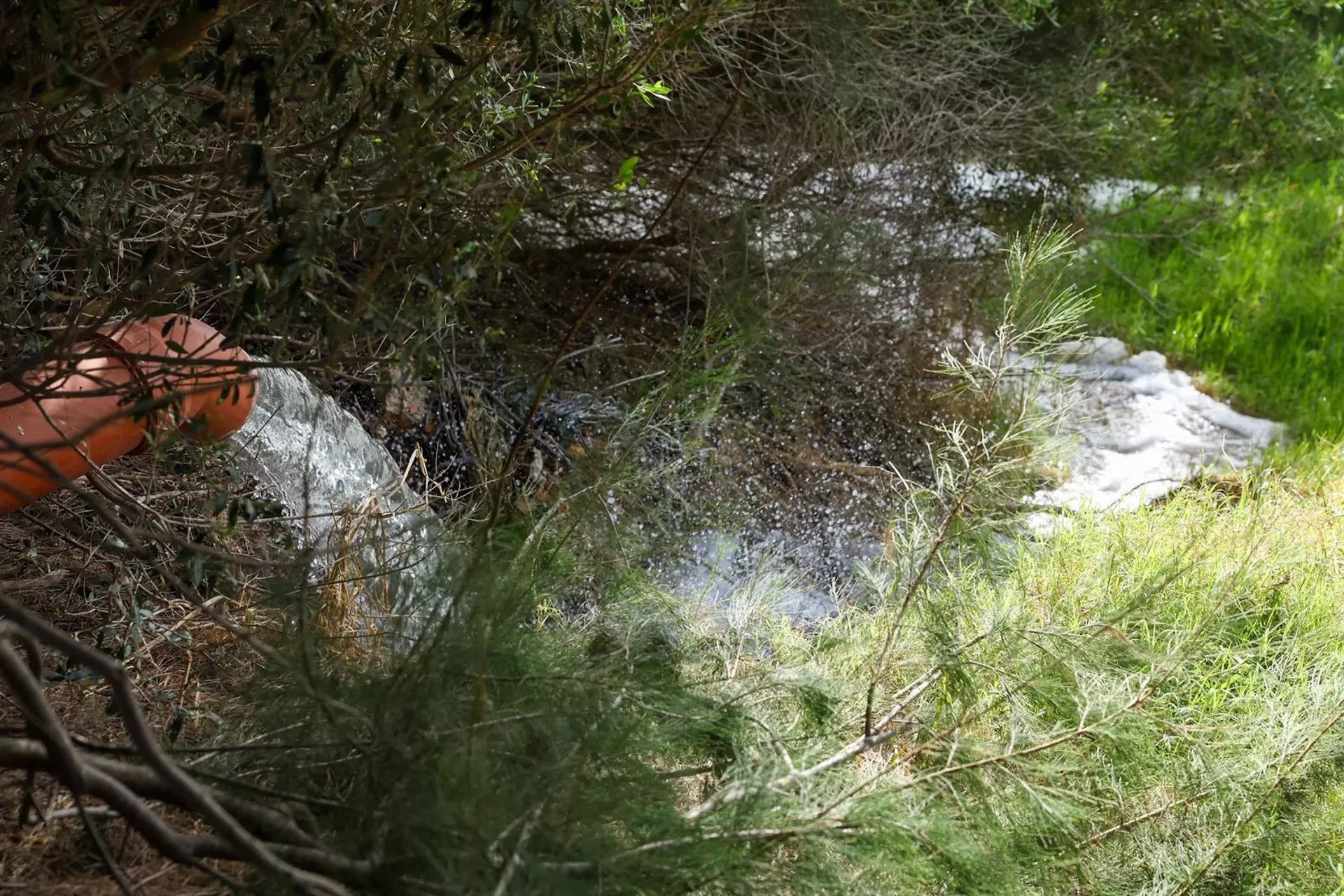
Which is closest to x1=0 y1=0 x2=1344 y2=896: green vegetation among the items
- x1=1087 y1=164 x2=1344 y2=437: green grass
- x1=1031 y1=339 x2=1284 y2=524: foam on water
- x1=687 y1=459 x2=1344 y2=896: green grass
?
x1=687 y1=459 x2=1344 y2=896: green grass

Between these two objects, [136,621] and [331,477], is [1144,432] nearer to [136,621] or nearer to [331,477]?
[331,477]

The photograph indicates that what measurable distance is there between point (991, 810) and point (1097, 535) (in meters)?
2.14

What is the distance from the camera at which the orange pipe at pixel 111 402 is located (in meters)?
1.80

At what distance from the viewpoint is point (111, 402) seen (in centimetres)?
231

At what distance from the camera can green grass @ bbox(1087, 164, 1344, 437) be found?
6.32 m

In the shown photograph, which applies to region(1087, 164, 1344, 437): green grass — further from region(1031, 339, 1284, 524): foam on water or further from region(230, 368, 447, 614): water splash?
region(230, 368, 447, 614): water splash

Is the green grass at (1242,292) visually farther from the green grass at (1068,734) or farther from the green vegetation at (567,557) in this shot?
the green grass at (1068,734)

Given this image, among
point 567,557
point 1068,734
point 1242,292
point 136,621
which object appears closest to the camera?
point 1068,734

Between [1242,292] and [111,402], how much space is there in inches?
249

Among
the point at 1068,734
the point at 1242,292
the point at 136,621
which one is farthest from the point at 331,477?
the point at 1242,292

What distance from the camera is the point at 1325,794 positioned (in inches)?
99.7

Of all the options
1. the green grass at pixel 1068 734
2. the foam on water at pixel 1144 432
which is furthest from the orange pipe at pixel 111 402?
the foam on water at pixel 1144 432

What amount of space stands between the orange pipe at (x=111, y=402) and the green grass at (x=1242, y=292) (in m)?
5.02

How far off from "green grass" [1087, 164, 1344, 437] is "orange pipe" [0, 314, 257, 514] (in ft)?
16.5
